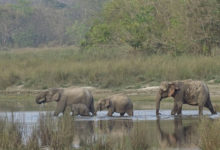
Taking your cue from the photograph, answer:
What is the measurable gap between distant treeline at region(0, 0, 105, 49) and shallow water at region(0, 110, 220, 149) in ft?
186

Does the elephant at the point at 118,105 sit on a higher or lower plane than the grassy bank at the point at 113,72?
higher

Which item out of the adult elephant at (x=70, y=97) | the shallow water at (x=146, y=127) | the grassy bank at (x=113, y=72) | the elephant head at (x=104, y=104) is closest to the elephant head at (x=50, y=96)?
the adult elephant at (x=70, y=97)

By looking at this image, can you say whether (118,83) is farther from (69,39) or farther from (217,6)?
(69,39)

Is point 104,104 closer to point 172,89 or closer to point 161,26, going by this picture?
point 172,89

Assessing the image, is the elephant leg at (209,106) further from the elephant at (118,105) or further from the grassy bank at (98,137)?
the grassy bank at (98,137)

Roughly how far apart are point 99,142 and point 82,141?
164 cm

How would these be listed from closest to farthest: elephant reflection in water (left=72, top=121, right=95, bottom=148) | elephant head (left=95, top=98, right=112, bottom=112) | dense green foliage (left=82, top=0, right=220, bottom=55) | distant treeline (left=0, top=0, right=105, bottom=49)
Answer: elephant reflection in water (left=72, top=121, right=95, bottom=148), elephant head (left=95, top=98, right=112, bottom=112), dense green foliage (left=82, top=0, right=220, bottom=55), distant treeline (left=0, top=0, right=105, bottom=49)

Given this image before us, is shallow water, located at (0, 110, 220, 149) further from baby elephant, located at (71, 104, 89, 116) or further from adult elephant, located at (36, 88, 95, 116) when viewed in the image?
adult elephant, located at (36, 88, 95, 116)

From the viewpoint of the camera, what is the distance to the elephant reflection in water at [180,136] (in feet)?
43.1

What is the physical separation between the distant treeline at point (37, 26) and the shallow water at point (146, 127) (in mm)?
56587

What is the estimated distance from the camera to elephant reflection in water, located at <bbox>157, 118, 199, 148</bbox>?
13.1 metres

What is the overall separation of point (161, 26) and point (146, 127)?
75.0 feet

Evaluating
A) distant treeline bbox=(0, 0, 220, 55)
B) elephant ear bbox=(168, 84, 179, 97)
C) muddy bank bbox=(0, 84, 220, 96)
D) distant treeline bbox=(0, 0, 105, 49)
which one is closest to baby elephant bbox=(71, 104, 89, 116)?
elephant ear bbox=(168, 84, 179, 97)

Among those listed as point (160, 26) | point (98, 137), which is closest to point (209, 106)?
point (98, 137)
